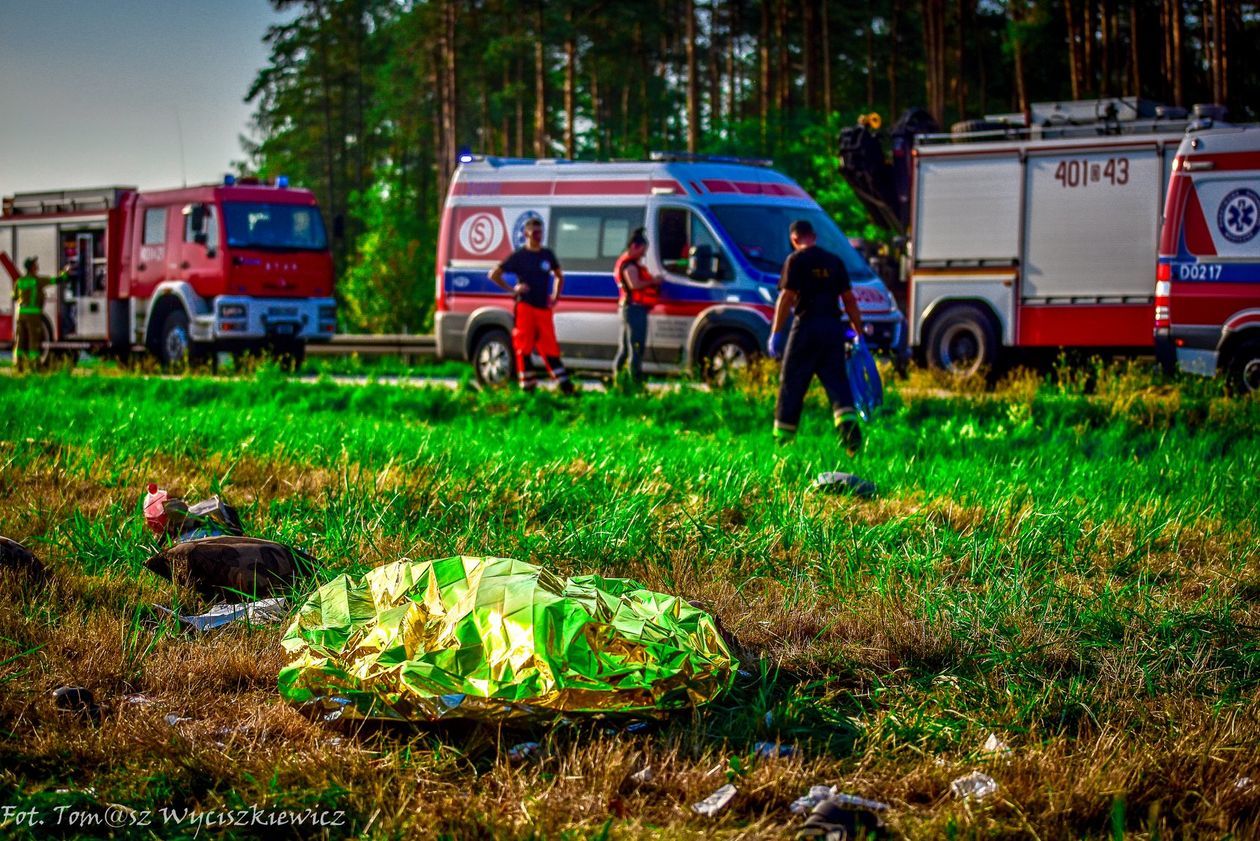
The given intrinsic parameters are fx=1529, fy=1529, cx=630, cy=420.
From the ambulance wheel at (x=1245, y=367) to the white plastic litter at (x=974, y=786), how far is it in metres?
10.9

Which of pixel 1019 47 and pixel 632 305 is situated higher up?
pixel 1019 47

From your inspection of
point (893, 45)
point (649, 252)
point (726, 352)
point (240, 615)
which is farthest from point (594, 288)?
point (893, 45)

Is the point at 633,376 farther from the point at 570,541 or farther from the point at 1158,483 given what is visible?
the point at 570,541

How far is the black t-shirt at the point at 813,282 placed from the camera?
10.2 metres

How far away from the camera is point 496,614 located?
4262 millimetres

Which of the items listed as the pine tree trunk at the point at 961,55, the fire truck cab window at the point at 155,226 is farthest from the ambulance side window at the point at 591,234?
the pine tree trunk at the point at 961,55

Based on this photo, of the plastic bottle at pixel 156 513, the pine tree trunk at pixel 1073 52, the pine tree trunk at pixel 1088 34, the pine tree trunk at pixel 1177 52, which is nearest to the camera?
the plastic bottle at pixel 156 513

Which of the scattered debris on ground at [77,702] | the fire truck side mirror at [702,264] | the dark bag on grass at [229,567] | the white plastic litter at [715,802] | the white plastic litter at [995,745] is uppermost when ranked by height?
the fire truck side mirror at [702,264]

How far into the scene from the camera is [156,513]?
679cm

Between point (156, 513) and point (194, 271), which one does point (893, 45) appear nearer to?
point (194, 271)

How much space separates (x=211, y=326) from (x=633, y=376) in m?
8.02

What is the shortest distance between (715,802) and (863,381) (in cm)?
769

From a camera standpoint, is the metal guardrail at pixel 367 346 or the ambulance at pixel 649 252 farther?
the metal guardrail at pixel 367 346

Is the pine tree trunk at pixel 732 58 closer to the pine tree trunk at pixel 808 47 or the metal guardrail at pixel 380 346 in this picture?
the pine tree trunk at pixel 808 47
